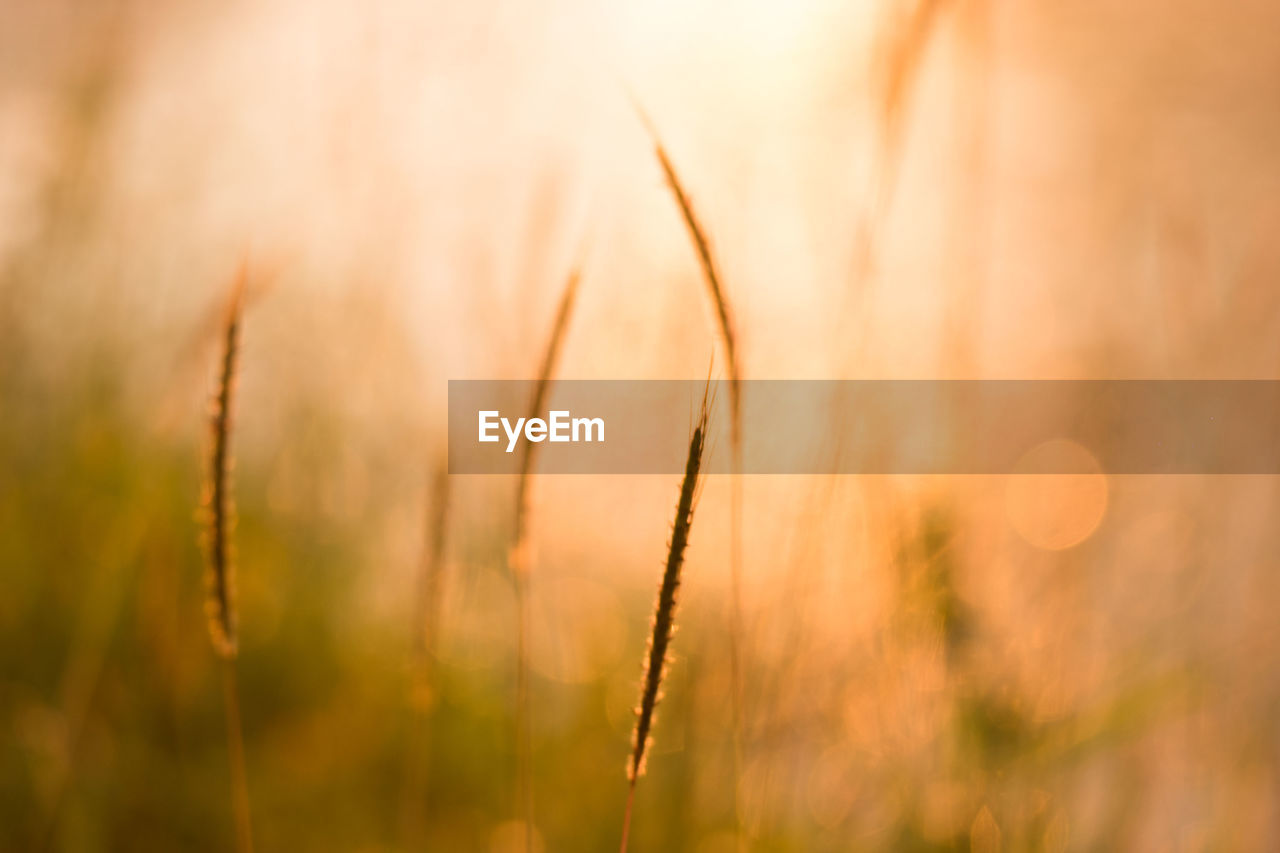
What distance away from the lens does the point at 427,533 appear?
1.15ft

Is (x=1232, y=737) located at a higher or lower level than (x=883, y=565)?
lower

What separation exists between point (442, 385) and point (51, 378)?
1.23 feet

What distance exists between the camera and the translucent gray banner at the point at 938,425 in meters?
0.52

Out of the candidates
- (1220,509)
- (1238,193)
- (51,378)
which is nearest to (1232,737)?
(1220,509)

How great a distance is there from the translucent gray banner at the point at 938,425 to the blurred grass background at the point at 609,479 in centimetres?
3

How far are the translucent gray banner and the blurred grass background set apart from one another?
0.03m

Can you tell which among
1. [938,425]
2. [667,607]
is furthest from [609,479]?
[667,607]

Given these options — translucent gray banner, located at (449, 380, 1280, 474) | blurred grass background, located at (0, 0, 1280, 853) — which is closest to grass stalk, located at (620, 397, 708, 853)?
blurred grass background, located at (0, 0, 1280, 853)

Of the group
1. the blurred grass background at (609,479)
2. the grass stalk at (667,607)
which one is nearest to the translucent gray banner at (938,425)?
the blurred grass background at (609,479)

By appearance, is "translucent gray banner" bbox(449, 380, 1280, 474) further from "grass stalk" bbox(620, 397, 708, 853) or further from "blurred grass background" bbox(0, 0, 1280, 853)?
"grass stalk" bbox(620, 397, 708, 853)

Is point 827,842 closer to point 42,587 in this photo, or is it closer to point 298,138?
point 42,587

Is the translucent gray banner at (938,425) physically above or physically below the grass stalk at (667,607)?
above

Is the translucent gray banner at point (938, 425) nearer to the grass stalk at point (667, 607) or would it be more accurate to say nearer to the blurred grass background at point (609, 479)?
the blurred grass background at point (609, 479)

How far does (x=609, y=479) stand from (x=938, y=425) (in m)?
0.43
